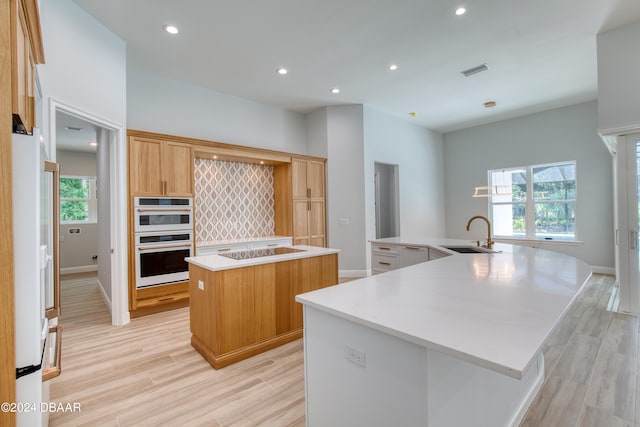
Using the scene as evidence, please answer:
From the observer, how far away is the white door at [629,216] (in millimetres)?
3279

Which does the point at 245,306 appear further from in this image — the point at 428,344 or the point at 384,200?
the point at 384,200

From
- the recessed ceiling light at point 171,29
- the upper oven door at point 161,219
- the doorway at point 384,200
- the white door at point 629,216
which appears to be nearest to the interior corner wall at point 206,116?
the recessed ceiling light at point 171,29

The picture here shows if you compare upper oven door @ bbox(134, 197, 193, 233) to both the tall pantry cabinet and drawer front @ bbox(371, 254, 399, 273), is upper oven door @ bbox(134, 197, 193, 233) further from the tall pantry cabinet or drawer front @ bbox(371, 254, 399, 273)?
drawer front @ bbox(371, 254, 399, 273)

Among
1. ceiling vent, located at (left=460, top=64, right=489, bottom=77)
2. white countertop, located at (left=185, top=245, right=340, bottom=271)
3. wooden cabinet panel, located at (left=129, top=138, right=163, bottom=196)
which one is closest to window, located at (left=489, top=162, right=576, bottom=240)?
ceiling vent, located at (left=460, top=64, right=489, bottom=77)

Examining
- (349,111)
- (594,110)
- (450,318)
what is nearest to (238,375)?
(450,318)

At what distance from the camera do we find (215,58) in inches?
146

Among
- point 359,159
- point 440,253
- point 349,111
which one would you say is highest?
point 349,111

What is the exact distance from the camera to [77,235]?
6.40 metres

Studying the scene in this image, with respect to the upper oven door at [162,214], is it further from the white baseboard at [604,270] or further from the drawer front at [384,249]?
the white baseboard at [604,270]

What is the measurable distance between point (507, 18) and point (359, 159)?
296 cm

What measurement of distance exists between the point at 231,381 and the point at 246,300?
619 millimetres

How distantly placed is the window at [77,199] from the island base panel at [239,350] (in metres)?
5.84

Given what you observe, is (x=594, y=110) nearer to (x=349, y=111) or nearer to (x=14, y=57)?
(x=349, y=111)

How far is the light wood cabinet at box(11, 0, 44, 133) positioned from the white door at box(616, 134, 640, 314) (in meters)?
5.11
